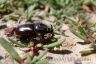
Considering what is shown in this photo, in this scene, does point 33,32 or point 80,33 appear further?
point 80,33

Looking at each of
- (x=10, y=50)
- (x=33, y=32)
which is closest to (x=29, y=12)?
(x=33, y=32)

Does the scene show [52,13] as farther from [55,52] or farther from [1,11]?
[55,52]

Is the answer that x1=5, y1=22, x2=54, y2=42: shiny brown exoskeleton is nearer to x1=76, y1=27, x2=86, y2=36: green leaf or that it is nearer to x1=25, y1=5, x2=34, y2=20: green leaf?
x1=76, y1=27, x2=86, y2=36: green leaf

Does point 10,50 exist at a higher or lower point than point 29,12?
lower

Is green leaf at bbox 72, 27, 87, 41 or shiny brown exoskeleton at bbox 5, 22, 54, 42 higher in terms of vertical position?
shiny brown exoskeleton at bbox 5, 22, 54, 42

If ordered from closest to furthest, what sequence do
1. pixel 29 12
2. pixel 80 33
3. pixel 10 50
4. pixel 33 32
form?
pixel 10 50 < pixel 33 32 < pixel 80 33 < pixel 29 12

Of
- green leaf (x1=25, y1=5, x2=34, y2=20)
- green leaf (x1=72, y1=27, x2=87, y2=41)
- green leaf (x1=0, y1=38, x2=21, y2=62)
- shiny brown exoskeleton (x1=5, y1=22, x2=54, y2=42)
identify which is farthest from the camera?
green leaf (x1=25, y1=5, x2=34, y2=20)

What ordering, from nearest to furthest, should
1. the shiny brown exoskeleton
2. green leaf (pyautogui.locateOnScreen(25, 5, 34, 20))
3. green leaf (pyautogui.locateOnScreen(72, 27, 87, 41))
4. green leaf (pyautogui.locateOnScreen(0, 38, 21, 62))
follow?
green leaf (pyautogui.locateOnScreen(0, 38, 21, 62))
the shiny brown exoskeleton
green leaf (pyautogui.locateOnScreen(72, 27, 87, 41))
green leaf (pyautogui.locateOnScreen(25, 5, 34, 20))

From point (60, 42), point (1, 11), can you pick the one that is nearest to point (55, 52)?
point (60, 42)

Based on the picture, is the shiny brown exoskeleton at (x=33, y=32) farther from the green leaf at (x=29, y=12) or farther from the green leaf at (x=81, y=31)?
the green leaf at (x=29, y=12)

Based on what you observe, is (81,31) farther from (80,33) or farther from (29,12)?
(29,12)

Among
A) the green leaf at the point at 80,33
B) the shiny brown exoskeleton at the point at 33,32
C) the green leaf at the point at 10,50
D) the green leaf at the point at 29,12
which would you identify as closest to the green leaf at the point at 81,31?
the green leaf at the point at 80,33

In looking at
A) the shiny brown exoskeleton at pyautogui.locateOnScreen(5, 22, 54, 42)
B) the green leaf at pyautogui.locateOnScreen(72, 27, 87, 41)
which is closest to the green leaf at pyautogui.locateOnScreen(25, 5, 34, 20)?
the shiny brown exoskeleton at pyautogui.locateOnScreen(5, 22, 54, 42)
